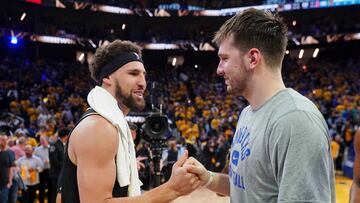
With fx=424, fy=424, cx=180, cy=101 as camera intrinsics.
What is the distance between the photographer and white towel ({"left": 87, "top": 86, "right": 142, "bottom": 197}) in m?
2.35

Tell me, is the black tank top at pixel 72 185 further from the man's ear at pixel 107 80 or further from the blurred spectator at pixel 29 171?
the blurred spectator at pixel 29 171

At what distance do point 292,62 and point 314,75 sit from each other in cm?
308

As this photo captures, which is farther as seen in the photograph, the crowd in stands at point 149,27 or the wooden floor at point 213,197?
the crowd in stands at point 149,27

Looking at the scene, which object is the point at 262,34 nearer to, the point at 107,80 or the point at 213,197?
the point at 107,80

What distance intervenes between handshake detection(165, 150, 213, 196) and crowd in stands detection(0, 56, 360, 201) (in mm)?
6331

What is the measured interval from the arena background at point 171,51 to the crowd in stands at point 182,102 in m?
0.06

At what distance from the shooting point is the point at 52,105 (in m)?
17.2

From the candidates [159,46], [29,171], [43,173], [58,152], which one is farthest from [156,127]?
[159,46]

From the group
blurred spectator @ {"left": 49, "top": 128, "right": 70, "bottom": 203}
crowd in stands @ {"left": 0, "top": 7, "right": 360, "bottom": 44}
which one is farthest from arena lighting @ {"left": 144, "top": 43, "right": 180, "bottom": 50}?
blurred spectator @ {"left": 49, "top": 128, "right": 70, "bottom": 203}

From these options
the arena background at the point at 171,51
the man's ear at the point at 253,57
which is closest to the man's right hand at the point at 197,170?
the man's ear at the point at 253,57

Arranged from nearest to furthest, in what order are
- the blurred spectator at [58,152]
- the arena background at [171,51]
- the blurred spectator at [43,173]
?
the blurred spectator at [58,152]
the blurred spectator at [43,173]
the arena background at [171,51]

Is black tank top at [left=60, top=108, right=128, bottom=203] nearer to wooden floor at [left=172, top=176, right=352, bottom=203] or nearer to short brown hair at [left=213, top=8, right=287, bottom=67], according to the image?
short brown hair at [left=213, top=8, right=287, bottom=67]

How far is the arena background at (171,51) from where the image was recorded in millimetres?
18234

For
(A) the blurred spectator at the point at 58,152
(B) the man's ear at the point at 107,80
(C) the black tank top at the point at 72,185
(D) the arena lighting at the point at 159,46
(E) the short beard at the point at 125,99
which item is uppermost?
(D) the arena lighting at the point at 159,46
